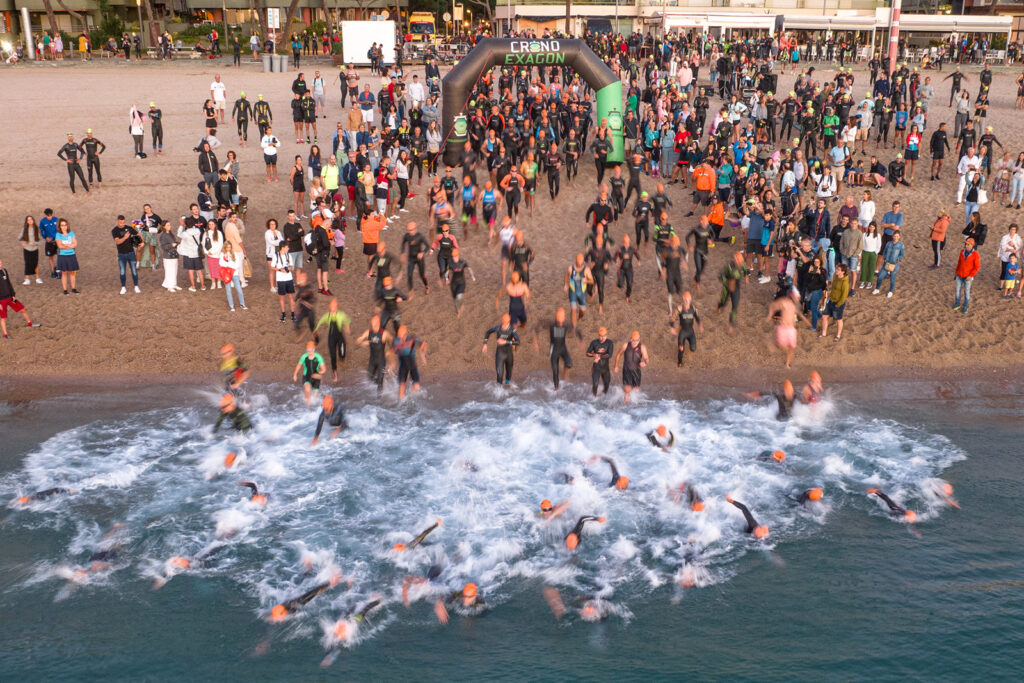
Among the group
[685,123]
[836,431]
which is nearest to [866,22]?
[685,123]

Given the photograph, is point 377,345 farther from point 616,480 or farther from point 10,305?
point 10,305

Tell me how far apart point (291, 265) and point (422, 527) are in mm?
8194

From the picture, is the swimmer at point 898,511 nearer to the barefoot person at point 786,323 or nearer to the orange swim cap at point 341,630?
the barefoot person at point 786,323

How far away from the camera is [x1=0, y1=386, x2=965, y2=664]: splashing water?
1157 centimetres

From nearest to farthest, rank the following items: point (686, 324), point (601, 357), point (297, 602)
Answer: point (297, 602)
point (601, 357)
point (686, 324)

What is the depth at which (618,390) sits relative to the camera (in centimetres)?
1664

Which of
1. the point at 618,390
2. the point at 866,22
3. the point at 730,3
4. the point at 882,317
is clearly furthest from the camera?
the point at 730,3

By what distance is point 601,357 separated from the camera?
15688mm

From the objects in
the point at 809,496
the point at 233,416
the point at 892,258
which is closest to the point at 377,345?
the point at 233,416

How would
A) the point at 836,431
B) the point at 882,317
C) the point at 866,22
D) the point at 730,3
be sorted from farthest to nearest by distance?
1. the point at 730,3
2. the point at 866,22
3. the point at 882,317
4. the point at 836,431

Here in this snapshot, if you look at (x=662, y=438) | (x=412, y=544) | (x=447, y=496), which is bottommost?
(x=412, y=544)

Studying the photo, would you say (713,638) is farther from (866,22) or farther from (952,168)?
(866,22)

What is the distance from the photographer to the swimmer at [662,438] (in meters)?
14.6

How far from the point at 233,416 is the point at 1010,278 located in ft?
53.4
